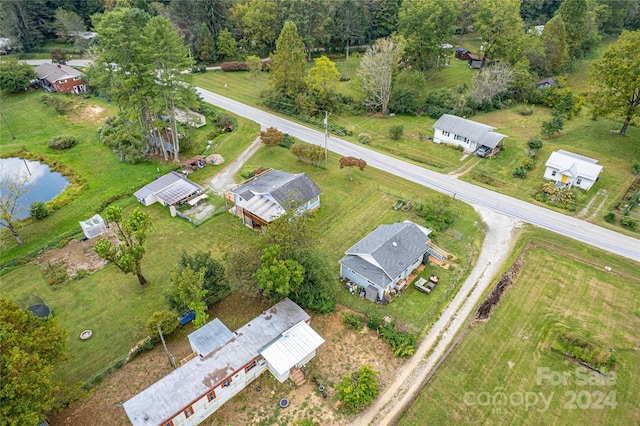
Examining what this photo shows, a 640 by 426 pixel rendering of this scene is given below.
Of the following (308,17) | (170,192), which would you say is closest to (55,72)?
(308,17)

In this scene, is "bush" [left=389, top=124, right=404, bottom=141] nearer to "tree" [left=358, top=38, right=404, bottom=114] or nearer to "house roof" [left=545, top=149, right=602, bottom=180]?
"tree" [left=358, top=38, right=404, bottom=114]

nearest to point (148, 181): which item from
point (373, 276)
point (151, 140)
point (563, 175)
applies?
point (151, 140)

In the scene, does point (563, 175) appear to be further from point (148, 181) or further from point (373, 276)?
point (148, 181)

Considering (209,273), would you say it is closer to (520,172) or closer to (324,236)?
(324,236)

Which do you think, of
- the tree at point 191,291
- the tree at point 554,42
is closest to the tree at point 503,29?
the tree at point 554,42

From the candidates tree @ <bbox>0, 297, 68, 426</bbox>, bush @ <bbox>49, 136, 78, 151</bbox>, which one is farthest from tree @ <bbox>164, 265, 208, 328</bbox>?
bush @ <bbox>49, 136, 78, 151</bbox>
